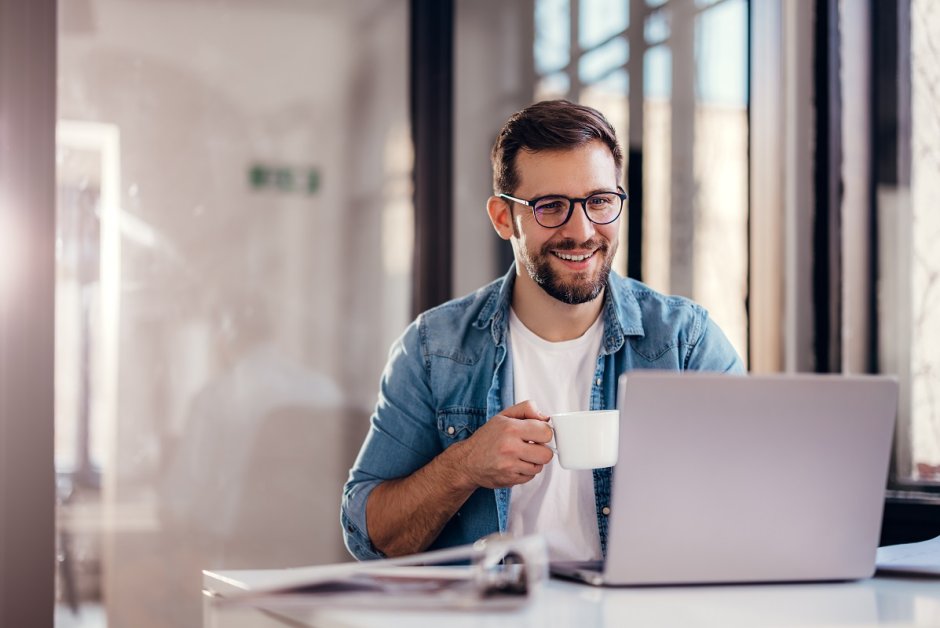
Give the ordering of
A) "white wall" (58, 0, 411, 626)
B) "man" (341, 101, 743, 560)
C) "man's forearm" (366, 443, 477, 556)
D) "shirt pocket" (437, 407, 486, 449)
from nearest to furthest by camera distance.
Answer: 1. "man's forearm" (366, 443, 477, 556)
2. "man" (341, 101, 743, 560)
3. "shirt pocket" (437, 407, 486, 449)
4. "white wall" (58, 0, 411, 626)

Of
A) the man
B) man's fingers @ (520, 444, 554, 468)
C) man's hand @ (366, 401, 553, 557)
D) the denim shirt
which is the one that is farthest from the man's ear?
man's fingers @ (520, 444, 554, 468)

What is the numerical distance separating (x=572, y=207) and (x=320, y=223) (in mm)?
1130

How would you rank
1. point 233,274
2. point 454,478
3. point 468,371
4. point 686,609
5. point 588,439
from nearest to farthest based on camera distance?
point 686,609 → point 588,439 → point 454,478 → point 468,371 → point 233,274

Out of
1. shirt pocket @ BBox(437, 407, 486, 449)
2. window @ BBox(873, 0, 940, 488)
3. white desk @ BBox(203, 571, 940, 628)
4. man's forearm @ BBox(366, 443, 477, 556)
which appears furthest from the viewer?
window @ BBox(873, 0, 940, 488)

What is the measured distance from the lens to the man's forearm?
5.24 ft

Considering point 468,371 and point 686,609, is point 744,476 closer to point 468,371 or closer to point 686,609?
point 686,609

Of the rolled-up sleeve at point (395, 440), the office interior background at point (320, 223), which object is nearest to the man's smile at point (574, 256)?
the rolled-up sleeve at point (395, 440)

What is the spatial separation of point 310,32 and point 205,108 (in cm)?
35

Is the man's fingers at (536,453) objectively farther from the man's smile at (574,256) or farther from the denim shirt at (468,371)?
the man's smile at (574,256)

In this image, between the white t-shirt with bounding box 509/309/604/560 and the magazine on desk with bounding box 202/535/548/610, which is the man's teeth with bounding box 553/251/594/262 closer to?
the white t-shirt with bounding box 509/309/604/560

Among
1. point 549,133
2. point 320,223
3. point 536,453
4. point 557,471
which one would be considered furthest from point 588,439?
point 320,223

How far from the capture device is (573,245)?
1.77 m

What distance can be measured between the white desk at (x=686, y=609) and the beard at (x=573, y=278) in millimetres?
655

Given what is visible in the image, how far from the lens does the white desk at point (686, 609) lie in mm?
997
